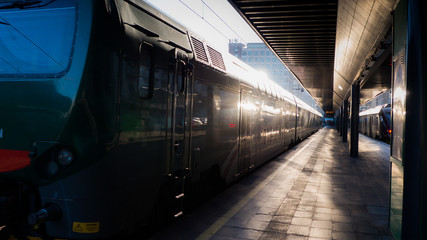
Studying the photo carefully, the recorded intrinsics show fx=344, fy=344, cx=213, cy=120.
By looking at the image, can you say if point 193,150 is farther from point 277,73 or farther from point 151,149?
point 277,73

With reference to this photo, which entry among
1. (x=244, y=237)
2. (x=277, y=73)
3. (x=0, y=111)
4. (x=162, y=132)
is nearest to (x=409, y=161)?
(x=244, y=237)

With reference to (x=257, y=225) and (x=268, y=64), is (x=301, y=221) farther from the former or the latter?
(x=268, y=64)

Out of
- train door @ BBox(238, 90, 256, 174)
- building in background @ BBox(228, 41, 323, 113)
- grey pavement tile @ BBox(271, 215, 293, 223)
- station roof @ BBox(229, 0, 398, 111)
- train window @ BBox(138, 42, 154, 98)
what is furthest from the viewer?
building in background @ BBox(228, 41, 323, 113)

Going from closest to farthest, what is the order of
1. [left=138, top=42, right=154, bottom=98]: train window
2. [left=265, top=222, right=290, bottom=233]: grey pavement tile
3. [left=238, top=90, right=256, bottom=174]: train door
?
[left=138, top=42, right=154, bottom=98]: train window
[left=265, top=222, right=290, bottom=233]: grey pavement tile
[left=238, top=90, right=256, bottom=174]: train door

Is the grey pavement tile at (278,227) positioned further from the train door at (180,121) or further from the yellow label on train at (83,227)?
the yellow label on train at (83,227)

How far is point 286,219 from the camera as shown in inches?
221

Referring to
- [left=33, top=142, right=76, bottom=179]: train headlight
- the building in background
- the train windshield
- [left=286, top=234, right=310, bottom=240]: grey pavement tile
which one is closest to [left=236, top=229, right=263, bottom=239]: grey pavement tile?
[left=286, top=234, right=310, bottom=240]: grey pavement tile

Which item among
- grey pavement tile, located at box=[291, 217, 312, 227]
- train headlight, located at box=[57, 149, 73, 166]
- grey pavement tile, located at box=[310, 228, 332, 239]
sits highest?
train headlight, located at box=[57, 149, 73, 166]

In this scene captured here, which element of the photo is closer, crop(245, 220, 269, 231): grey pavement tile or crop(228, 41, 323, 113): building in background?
crop(245, 220, 269, 231): grey pavement tile

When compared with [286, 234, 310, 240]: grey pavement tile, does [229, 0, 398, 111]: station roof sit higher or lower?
higher

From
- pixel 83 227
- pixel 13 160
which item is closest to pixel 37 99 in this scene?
pixel 13 160

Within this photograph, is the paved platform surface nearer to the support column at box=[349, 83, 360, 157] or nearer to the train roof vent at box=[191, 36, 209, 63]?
the train roof vent at box=[191, 36, 209, 63]

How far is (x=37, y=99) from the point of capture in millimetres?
3289

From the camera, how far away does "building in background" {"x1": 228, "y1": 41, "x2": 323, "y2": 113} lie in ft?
457
